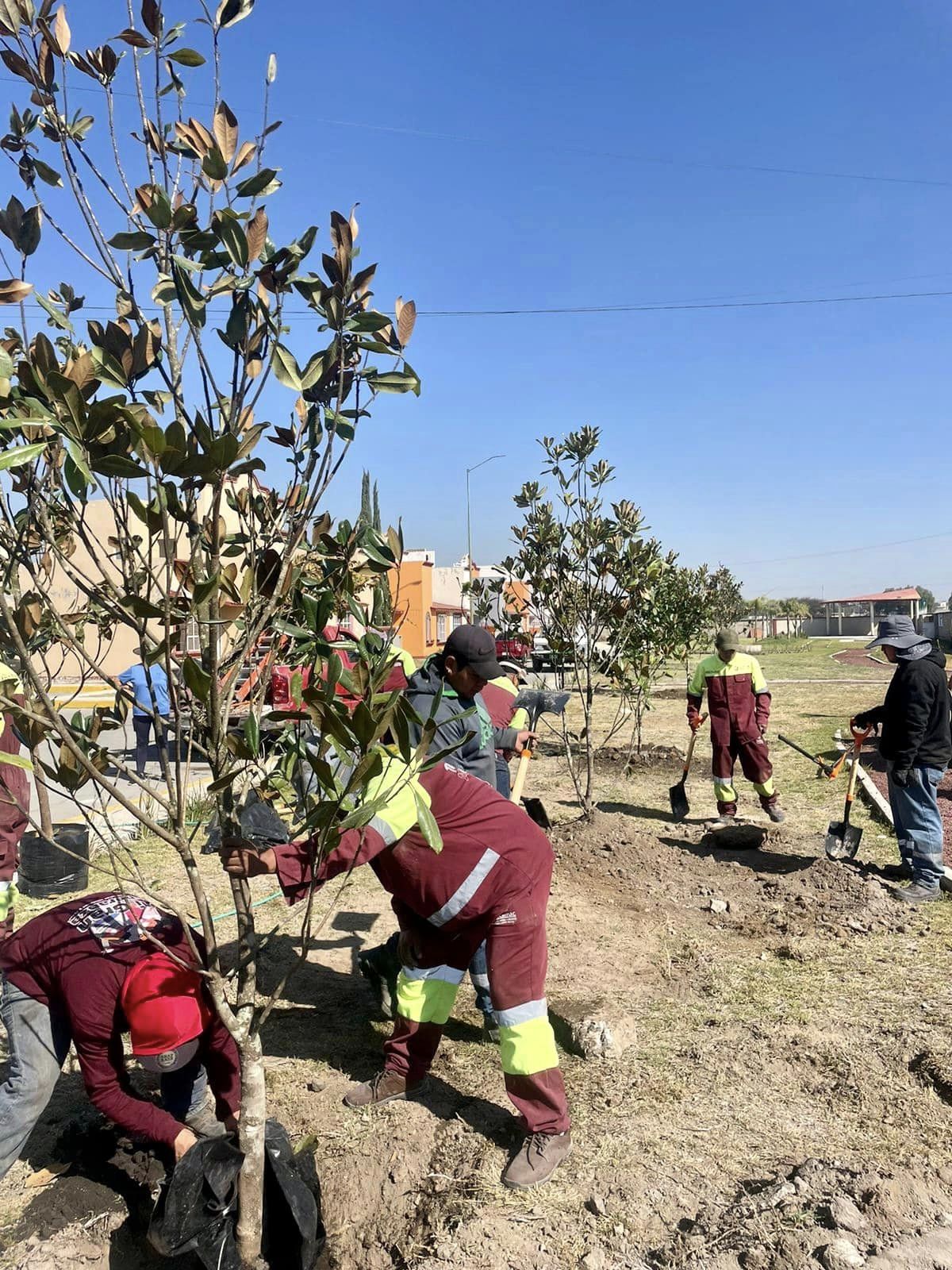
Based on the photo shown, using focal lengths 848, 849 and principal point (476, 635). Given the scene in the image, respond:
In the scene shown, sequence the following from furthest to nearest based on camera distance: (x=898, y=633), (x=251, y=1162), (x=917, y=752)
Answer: (x=898, y=633) → (x=917, y=752) → (x=251, y=1162)

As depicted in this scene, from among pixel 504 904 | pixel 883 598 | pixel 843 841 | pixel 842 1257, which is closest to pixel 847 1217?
pixel 842 1257

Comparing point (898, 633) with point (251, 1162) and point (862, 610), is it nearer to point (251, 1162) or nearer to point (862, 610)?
point (251, 1162)

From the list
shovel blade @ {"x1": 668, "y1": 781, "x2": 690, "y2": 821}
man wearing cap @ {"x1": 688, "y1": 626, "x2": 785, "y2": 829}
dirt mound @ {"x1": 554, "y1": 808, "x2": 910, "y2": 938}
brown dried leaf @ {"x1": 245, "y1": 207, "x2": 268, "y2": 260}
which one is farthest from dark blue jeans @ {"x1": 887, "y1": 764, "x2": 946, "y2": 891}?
brown dried leaf @ {"x1": 245, "y1": 207, "x2": 268, "y2": 260}

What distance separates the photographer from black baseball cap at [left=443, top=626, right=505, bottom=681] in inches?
133

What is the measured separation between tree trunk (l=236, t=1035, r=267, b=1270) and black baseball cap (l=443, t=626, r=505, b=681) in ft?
5.32

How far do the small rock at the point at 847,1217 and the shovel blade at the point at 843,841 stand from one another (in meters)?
3.84

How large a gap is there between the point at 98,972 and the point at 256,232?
2080mm

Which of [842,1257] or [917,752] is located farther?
[917,752]

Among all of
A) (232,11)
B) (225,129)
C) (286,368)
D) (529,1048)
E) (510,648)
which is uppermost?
(232,11)

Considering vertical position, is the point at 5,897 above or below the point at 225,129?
below

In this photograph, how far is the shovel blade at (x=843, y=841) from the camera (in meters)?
6.04

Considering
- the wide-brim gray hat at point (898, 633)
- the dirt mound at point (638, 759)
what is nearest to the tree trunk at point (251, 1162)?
the wide-brim gray hat at point (898, 633)

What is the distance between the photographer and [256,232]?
1.61 m

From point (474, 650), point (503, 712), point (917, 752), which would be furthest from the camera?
point (917, 752)
